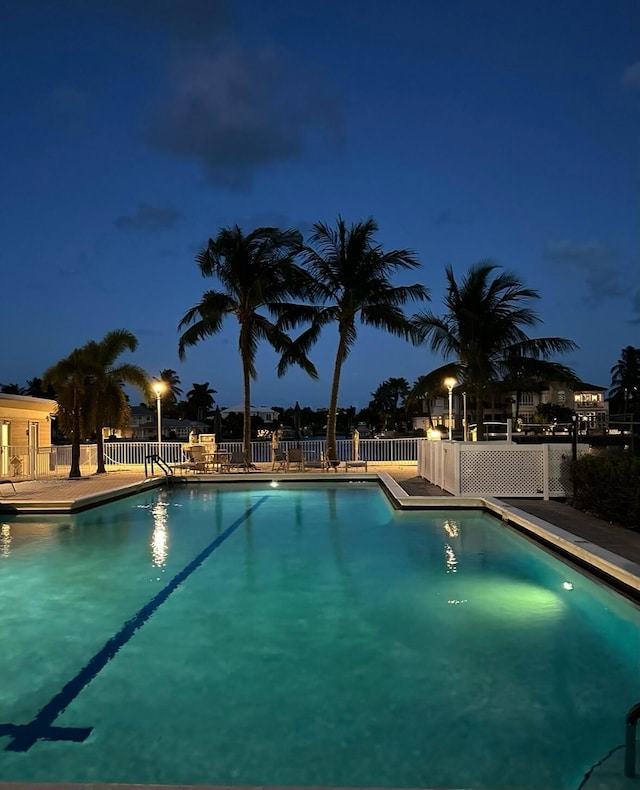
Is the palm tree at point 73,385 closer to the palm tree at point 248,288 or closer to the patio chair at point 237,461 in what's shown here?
the palm tree at point 248,288

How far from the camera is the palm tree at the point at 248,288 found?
18.3 m

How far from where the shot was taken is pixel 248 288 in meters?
18.5

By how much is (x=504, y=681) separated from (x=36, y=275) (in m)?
46.7

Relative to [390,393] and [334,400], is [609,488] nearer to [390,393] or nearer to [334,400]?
[334,400]

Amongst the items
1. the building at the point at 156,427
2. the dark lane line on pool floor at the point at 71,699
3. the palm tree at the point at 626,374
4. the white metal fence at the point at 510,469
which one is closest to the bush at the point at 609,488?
the white metal fence at the point at 510,469

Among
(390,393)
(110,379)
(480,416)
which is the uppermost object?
(390,393)

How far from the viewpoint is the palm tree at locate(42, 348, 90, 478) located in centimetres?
1647

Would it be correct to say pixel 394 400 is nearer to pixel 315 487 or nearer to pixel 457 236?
pixel 457 236

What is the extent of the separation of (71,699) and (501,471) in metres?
9.08

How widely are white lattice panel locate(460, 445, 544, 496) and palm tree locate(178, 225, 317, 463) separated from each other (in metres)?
8.52

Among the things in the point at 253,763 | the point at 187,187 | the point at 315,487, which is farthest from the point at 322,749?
the point at 187,187

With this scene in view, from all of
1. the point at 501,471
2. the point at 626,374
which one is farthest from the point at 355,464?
the point at 626,374

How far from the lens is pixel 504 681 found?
4059 mm

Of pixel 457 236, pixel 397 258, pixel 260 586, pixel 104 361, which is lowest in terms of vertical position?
pixel 260 586
